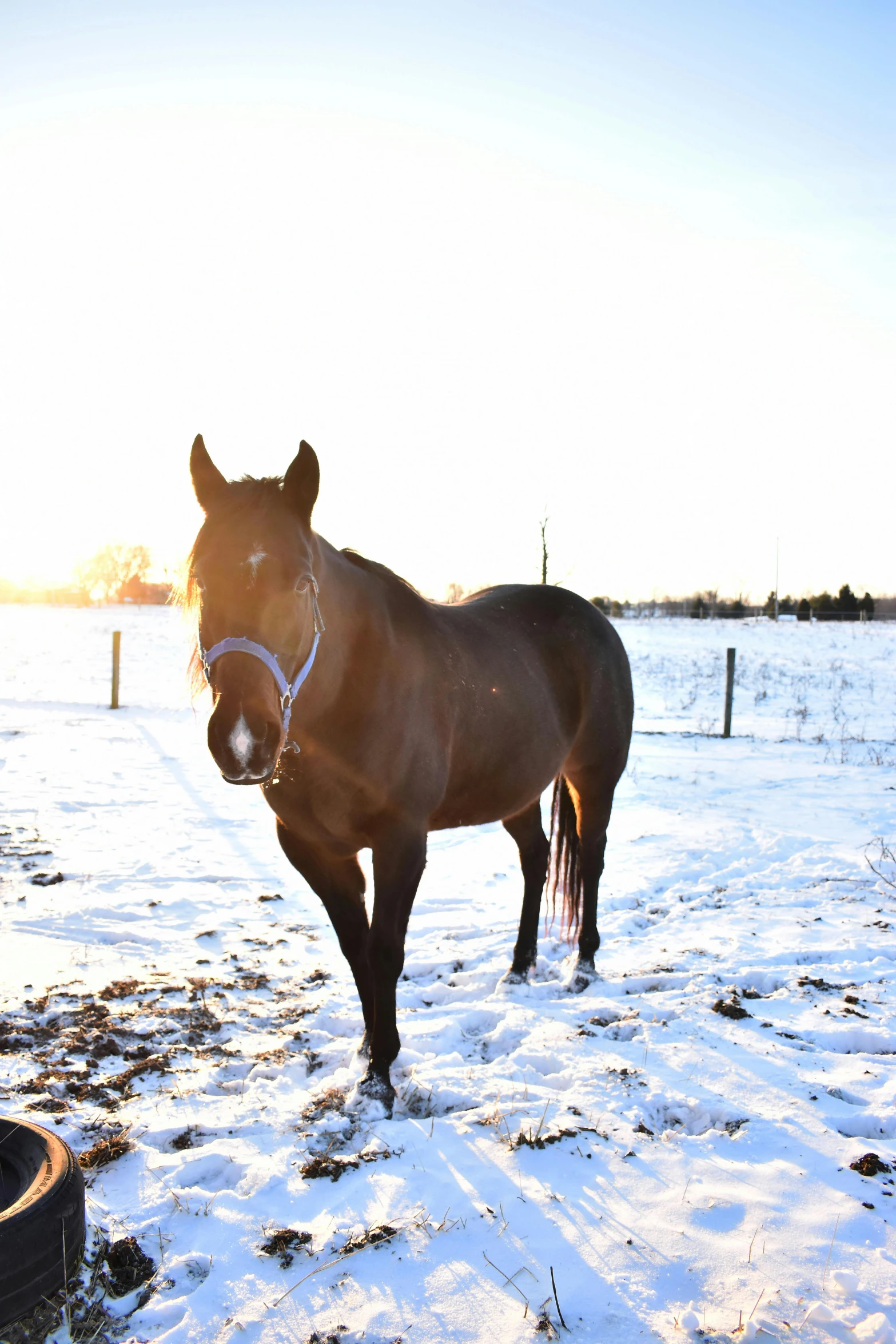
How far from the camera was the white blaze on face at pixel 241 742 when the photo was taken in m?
1.92

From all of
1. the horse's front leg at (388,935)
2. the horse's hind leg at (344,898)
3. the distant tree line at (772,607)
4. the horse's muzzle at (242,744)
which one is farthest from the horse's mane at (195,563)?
the distant tree line at (772,607)

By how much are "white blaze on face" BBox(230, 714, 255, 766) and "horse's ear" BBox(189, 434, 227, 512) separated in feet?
2.94

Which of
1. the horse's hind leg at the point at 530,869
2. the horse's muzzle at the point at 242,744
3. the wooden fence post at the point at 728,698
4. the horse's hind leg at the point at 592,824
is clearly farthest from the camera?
the wooden fence post at the point at 728,698

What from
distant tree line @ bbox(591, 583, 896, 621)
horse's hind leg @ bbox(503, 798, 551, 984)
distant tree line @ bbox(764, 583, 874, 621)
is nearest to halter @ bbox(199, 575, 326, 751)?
horse's hind leg @ bbox(503, 798, 551, 984)

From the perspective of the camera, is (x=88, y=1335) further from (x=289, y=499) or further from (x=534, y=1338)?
(x=289, y=499)

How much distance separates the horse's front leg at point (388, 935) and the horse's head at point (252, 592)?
0.68 metres

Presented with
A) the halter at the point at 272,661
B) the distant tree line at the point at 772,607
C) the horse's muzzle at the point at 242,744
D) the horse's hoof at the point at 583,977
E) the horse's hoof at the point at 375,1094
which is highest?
the distant tree line at the point at 772,607

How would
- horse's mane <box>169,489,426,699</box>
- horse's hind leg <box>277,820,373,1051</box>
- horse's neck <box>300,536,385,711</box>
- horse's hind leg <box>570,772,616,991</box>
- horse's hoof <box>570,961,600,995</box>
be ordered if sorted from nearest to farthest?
1. horse's mane <box>169,489,426,699</box>
2. horse's neck <box>300,536,385,711</box>
3. horse's hind leg <box>277,820,373,1051</box>
4. horse's hoof <box>570,961,600,995</box>
5. horse's hind leg <box>570,772,616,991</box>

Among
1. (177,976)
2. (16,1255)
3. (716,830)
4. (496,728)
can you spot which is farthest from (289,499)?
(716,830)

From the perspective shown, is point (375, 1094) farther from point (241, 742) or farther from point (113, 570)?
point (113, 570)

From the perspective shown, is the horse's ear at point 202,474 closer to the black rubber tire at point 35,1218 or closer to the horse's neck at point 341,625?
the horse's neck at point 341,625

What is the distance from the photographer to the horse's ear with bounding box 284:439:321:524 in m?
2.32

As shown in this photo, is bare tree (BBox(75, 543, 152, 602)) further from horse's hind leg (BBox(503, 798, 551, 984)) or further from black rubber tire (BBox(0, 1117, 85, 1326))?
black rubber tire (BBox(0, 1117, 85, 1326))

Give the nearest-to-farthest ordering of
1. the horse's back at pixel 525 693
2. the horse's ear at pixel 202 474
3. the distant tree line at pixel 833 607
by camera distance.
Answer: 1. the horse's ear at pixel 202 474
2. the horse's back at pixel 525 693
3. the distant tree line at pixel 833 607
